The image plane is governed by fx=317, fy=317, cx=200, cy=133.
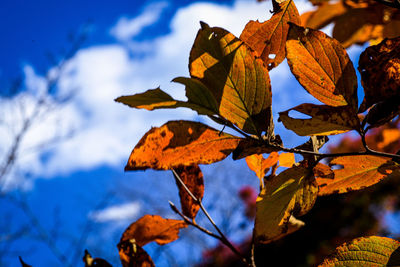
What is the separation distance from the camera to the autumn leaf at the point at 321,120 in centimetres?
23

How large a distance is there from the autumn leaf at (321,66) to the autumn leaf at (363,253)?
107mm

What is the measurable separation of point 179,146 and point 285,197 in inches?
4.0

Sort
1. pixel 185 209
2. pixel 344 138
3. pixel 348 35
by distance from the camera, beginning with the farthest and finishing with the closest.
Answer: pixel 344 138
pixel 348 35
pixel 185 209

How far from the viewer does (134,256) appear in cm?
31

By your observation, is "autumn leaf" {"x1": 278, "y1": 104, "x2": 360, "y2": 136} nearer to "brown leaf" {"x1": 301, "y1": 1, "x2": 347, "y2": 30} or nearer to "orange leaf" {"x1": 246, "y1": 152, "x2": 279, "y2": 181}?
"orange leaf" {"x1": 246, "y1": 152, "x2": 279, "y2": 181}

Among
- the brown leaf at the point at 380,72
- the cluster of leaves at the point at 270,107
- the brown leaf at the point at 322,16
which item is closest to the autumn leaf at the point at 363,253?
the cluster of leaves at the point at 270,107

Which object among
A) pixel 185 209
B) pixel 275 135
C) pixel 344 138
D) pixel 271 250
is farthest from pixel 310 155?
pixel 271 250

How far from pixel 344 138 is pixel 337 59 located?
3803 mm

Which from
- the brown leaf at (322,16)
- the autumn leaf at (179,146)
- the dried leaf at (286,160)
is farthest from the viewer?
the brown leaf at (322,16)

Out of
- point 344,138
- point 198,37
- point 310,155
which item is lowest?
point 344,138

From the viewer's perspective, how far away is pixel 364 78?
244 millimetres

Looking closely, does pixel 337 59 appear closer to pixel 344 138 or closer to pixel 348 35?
pixel 348 35

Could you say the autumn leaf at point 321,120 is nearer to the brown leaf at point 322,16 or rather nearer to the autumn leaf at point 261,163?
the autumn leaf at point 261,163

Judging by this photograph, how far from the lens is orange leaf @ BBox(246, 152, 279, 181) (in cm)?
35
